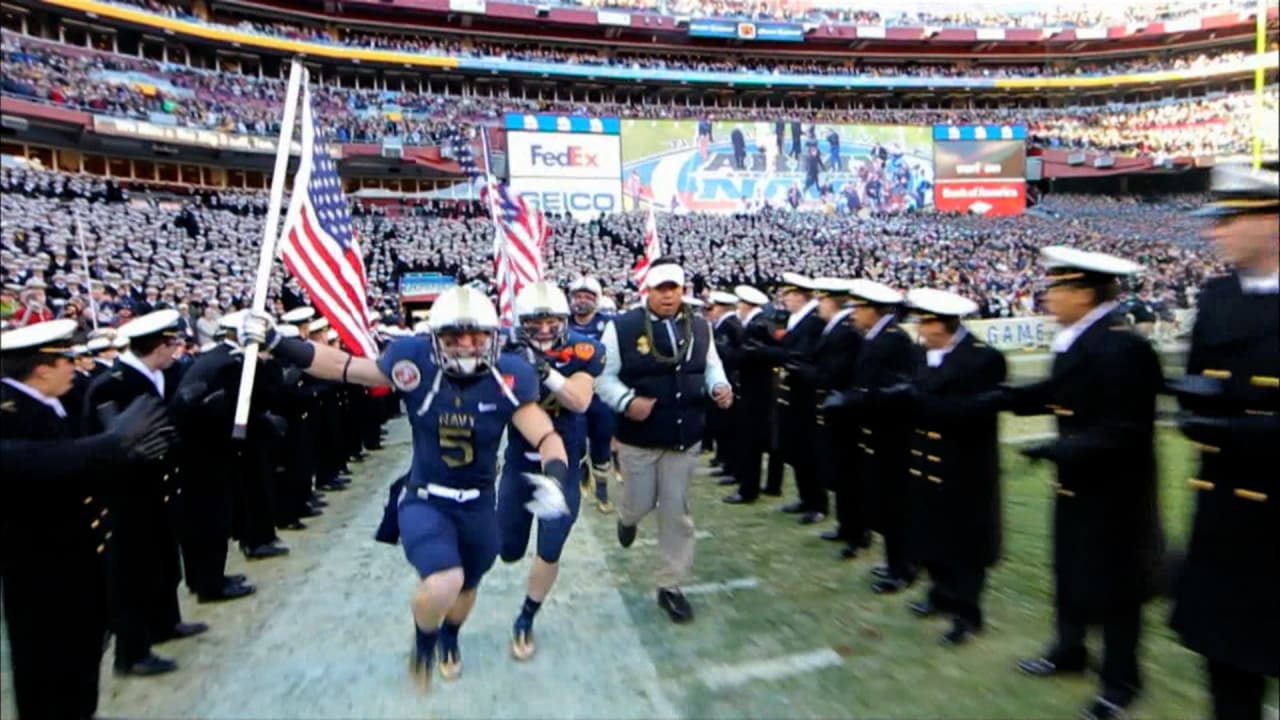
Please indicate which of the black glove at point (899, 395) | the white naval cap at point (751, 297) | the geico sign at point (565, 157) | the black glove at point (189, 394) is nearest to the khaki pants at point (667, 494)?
the black glove at point (899, 395)

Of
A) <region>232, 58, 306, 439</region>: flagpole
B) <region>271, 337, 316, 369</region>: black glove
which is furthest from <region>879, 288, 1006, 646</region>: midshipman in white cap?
<region>232, 58, 306, 439</region>: flagpole

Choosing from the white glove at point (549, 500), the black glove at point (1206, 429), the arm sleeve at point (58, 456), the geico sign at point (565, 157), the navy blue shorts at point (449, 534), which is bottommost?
the navy blue shorts at point (449, 534)

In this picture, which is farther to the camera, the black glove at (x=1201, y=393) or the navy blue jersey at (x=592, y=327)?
the navy blue jersey at (x=592, y=327)

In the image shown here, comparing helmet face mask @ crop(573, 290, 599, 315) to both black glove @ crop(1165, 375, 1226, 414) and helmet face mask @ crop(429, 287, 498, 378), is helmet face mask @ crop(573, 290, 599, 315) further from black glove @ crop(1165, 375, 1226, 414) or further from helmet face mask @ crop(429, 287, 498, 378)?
black glove @ crop(1165, 375, 1226, 414)

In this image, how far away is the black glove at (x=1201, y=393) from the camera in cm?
272

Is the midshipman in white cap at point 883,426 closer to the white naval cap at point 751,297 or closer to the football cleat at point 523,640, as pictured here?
the football cleat at point 523,640

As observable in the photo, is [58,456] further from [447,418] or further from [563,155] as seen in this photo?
[563,155]

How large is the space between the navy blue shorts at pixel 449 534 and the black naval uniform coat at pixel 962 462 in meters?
2.43

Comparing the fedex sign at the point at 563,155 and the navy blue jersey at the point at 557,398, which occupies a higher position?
the fedex sign at the point at 563,155

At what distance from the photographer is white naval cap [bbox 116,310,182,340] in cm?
470

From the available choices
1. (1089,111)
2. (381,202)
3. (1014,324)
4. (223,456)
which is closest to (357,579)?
(223,456)

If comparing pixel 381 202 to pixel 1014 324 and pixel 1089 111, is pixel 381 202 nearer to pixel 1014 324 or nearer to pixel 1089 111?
pixel 1014 324

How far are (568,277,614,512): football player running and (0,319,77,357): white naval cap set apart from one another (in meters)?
4.03

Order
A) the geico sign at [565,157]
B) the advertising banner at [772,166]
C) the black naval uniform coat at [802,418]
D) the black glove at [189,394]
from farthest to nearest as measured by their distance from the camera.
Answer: the advertising banner at [772,166] < the geico sign at [565,157] < the black naval uniform coat at [802,418] < the black glove at [189,394]
